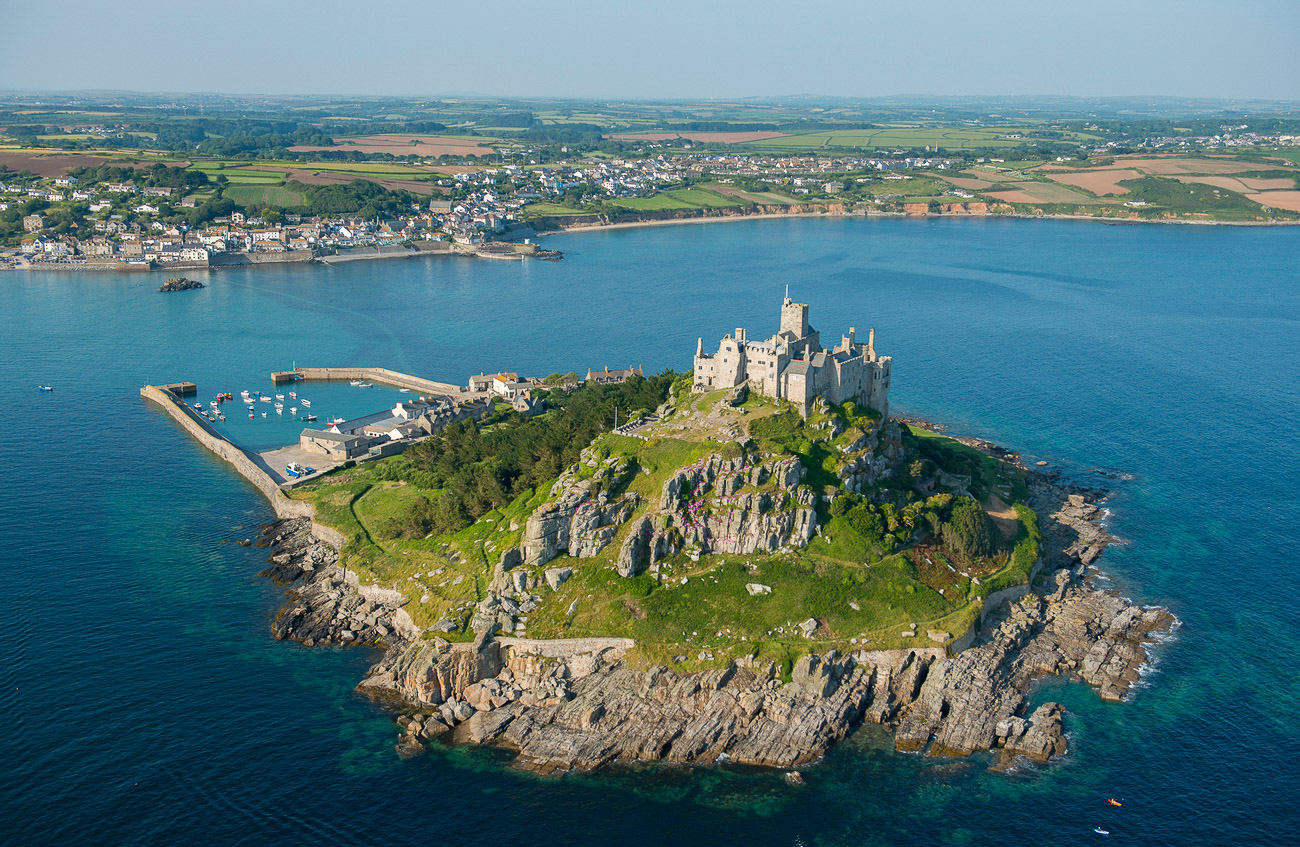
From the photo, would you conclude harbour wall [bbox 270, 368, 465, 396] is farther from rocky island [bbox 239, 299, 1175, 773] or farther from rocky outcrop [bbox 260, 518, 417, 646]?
rocky outcrop [bbox 260, 518, 417, 646]

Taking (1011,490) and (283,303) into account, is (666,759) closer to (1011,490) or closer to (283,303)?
(1011,490)

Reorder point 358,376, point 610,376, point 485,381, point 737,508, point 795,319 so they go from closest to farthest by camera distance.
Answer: point 737,508
point 795,319
point 485,381
point 610,376
point 358,376

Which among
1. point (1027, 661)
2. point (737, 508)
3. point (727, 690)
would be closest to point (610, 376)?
point (737, 508)

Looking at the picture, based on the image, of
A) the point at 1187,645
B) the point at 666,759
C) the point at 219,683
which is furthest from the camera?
the point at 1187,645

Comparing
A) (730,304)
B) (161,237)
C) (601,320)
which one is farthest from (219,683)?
(161,237)

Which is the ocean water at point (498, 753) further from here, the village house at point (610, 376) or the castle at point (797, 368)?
the castle at point (797, 368)

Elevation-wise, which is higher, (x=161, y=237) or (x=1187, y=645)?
(x=161, y=237)

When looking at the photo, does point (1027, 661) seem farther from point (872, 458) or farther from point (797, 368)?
point (797, 368)
